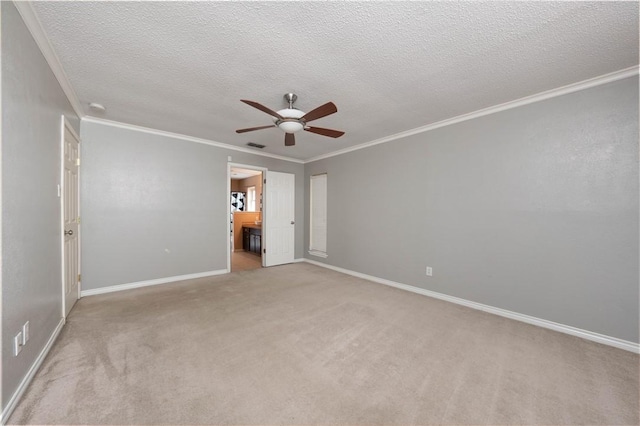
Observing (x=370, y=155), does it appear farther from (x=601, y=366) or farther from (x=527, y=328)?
(x=601, y=366)

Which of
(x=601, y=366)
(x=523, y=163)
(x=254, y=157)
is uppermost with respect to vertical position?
(x=254, y=157)

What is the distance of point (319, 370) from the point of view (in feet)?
6.14

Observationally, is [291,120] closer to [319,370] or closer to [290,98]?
A: [290,98]

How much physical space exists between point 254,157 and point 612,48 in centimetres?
490

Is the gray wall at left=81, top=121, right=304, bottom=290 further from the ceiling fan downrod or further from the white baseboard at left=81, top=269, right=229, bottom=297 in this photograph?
the ceiling fan downrod

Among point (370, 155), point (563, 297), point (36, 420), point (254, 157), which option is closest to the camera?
point (36, 420)

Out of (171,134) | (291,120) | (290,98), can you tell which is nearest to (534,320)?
(291,120)

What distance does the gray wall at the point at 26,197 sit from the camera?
1.44 metres

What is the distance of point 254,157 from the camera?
5.11 meters

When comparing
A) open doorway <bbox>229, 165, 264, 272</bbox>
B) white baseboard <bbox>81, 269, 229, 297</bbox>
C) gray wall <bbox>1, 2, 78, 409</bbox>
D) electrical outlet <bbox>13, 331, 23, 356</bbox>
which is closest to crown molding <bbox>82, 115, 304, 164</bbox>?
open doorway <bbox>229, 165, 264, 272</bbox>

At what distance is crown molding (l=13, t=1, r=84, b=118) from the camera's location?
1558 mm

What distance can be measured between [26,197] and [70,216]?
Answer: 4.99 ft

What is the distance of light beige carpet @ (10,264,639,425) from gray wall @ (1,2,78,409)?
0.33 meters

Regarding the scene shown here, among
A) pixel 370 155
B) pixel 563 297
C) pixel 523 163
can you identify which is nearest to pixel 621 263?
pixel 563 297
